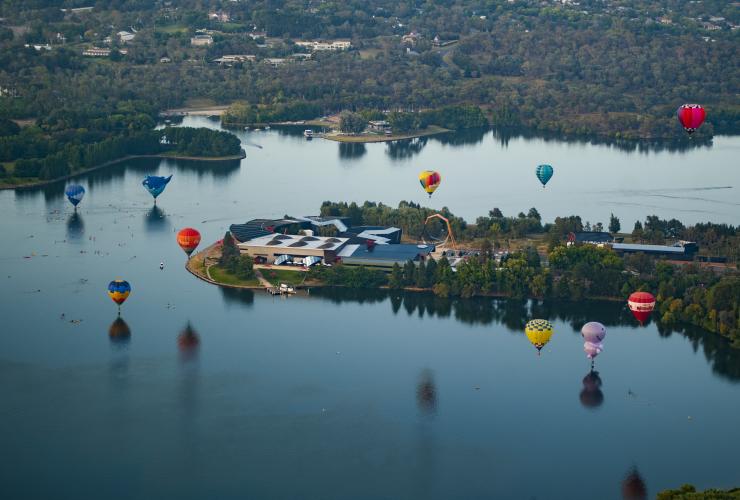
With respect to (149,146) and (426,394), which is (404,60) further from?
(426,394)

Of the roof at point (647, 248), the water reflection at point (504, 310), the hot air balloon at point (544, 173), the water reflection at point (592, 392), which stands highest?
the hot air balloon at point (544, 173)

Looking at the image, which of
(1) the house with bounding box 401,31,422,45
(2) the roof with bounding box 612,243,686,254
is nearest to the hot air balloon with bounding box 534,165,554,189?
(2) the roof with bounding box 612,243,686,254

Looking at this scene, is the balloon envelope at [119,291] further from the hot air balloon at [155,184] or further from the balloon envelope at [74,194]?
the hot air balloon at [155,184]

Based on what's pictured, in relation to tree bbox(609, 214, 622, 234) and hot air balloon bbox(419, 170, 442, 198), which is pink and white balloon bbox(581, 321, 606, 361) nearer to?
tree bbox(609, 214, 622, 234)

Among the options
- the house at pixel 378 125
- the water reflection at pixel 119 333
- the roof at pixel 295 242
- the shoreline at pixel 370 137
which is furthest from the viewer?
the house at pixel 378 125

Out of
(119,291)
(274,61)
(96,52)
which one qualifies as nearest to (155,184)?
(119,291)

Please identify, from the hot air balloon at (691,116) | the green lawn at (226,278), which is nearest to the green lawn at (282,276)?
the green lawn at (226,278)
